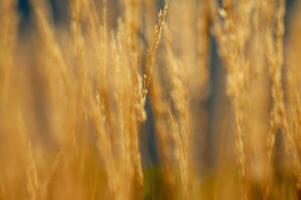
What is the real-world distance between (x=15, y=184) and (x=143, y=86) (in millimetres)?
614

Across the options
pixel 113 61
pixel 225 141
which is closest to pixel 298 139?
pixel 225 141

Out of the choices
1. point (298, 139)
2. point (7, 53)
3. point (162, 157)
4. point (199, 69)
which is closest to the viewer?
point (298, 139)

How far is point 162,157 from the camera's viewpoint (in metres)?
1.42

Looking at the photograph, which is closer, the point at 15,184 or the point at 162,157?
the point at 162,157

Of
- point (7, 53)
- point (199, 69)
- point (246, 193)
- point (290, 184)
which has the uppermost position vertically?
point (7, 53)

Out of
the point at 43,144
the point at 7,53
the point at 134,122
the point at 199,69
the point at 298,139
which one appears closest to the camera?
the point at 134,122

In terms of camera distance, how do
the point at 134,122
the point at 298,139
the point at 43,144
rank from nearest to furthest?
the point at 134,122 < the point at 298,139 < the point at 43,144

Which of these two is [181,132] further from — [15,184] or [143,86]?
[15,184]

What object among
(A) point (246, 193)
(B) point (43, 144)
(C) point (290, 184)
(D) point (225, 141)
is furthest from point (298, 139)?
(B) point (43, 144)

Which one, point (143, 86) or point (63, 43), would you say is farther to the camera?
point (63, 43)

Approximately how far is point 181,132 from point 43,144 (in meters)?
0.73

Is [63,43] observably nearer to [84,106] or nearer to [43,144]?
[43,144]

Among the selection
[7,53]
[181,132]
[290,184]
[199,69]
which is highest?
[7,53]

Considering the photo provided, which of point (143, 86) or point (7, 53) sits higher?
point (7, 53)
